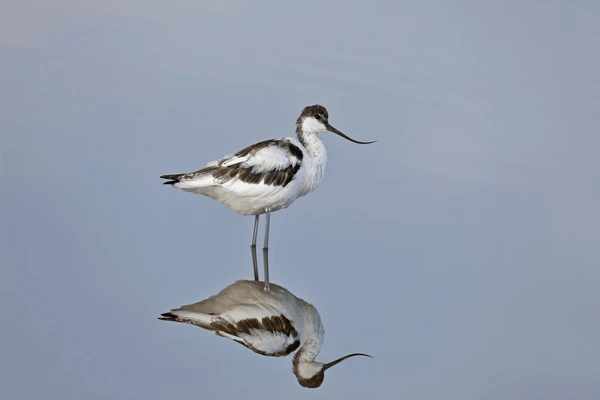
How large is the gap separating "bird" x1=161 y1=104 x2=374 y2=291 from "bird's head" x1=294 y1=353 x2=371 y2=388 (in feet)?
6.22

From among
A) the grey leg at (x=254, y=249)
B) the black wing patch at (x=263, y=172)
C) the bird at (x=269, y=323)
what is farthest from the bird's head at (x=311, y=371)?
the black wing patch at (x=263, y=172)

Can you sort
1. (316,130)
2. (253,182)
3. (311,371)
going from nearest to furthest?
(311,371)
(253,182)
(316,130)

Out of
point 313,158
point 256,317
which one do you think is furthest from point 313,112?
point 256,317

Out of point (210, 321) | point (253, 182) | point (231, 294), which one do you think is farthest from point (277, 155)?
point (210, 321)

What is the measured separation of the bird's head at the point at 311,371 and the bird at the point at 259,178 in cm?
190

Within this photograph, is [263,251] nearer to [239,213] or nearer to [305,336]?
[239,213]

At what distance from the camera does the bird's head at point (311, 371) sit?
826 cm

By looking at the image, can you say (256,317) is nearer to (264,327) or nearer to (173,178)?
(264,327)

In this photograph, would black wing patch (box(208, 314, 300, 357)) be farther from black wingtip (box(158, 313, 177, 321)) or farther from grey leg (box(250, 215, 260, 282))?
grey leg (box(250, 215, 260, 282))

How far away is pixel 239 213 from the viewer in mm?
11195

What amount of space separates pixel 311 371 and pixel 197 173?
9.46 ft

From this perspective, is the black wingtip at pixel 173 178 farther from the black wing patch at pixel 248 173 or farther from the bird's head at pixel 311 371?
the bird's head at pixel 311 371

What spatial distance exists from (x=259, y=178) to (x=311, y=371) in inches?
107

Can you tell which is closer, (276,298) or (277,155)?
(276,298)
